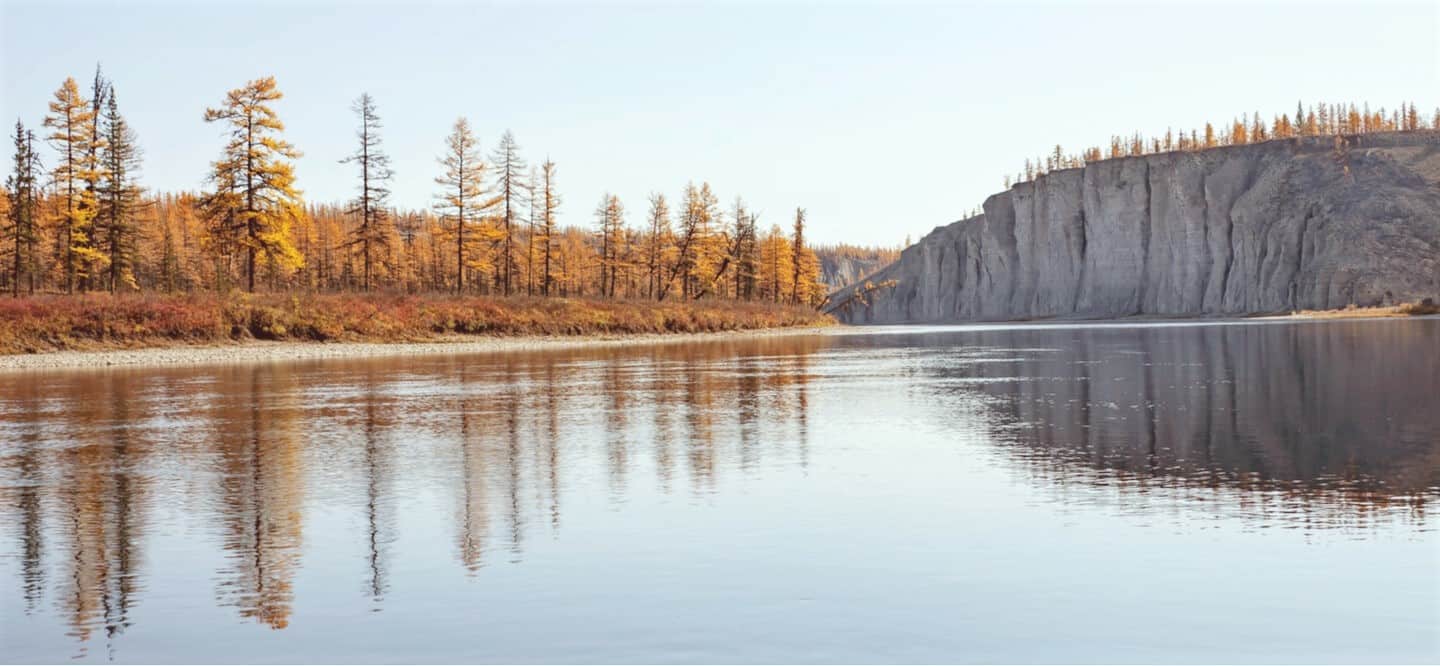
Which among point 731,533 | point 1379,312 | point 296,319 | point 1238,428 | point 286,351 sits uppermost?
point 1379,312

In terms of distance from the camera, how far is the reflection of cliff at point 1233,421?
13273mm

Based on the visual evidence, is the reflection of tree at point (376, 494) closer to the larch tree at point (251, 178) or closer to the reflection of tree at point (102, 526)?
the reflection of tree at point (102, 526)

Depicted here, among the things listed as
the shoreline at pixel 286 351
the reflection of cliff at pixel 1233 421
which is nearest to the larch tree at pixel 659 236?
the shoreline at pixel 286 351

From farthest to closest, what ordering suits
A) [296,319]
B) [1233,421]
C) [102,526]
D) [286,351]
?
1. [296,319]
2. [286,351]
3. [1233,421]
4. [102,526]

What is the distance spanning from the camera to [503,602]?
8.17m

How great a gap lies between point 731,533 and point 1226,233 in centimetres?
14626

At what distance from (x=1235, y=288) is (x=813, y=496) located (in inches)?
5454

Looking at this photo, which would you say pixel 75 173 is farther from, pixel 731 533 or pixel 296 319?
pixel 731 533

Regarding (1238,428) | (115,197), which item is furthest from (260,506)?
(115,197)

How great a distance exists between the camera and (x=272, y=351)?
48.0 m

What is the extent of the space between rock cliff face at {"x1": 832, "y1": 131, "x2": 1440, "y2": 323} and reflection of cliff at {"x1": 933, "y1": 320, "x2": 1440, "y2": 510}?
10135 cm

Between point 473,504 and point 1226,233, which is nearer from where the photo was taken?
point 473,504

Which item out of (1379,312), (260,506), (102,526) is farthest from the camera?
(1379,312)

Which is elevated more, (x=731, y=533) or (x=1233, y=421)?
(x=1233, y=421)
